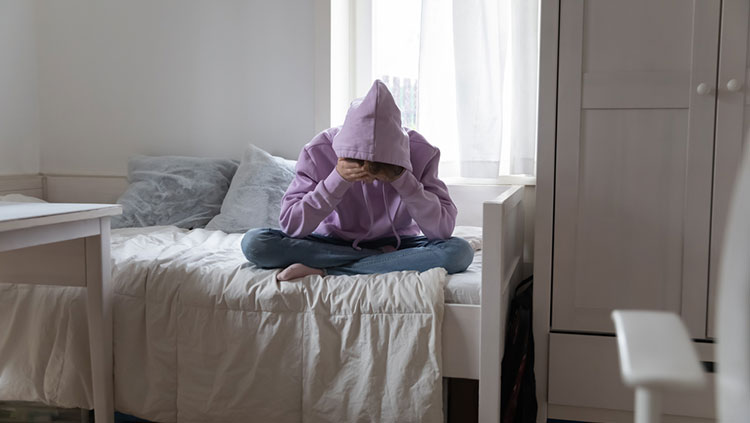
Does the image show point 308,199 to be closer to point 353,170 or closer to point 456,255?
point 353,170

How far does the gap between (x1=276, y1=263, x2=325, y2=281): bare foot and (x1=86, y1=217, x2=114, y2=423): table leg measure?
430 millimetres

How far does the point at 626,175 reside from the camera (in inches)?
66.8

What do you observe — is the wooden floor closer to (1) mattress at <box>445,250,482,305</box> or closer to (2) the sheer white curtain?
(1) mattress at <box>445,250,482,305</box>

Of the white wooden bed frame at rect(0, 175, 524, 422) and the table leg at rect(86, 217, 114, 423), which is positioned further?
the table leg at rect(86, 217, 114, 423)

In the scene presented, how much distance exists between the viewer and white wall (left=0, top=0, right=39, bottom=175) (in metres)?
2.78

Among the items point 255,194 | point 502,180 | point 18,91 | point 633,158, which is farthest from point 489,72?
point 18,91

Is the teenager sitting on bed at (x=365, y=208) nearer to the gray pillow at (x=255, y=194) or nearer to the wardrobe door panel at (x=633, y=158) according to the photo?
the wardrobe door panel at (x=633, y=158)

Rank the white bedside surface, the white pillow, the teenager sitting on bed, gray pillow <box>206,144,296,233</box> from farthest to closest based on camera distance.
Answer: gray pillow <box>206,144,296,233</box>
the white pillow
the teenager sitting on bed
the white bedside surface

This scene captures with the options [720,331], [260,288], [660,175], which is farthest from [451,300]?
[720,331]

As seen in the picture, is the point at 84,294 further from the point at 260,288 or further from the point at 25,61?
Result: the point at 25,61

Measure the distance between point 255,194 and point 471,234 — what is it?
0.75 meters

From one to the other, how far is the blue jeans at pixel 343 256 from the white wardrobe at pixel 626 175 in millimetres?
262

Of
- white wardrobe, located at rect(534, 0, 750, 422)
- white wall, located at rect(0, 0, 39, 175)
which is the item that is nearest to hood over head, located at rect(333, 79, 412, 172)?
white wardrobe, located at rect(534, 0, 750, 422)

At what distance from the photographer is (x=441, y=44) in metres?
2.43
